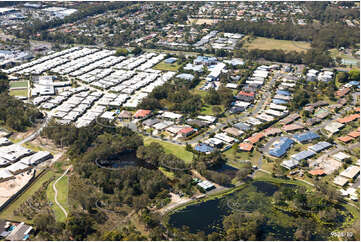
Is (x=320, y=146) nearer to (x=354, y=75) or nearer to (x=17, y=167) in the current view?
(x=354, y=75)

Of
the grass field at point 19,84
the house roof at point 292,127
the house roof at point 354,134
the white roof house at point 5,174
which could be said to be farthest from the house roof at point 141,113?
the house roof at point 354,134

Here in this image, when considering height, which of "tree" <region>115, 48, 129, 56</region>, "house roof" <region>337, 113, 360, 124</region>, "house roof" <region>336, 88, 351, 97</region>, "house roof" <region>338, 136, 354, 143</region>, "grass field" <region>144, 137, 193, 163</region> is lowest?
"grass field" <region>144, 137, 193, 163</region>

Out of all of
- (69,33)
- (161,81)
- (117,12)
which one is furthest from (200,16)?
(161,81)

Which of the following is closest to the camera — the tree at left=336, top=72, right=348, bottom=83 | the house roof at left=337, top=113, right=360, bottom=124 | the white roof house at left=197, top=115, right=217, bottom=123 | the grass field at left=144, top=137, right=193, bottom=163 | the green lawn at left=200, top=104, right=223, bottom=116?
the grass field at left=144, top=137, right=193, bottom=163

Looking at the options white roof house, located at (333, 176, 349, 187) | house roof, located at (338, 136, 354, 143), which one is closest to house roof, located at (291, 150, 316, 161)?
white roof house, located at (333, 176, 349, 187)

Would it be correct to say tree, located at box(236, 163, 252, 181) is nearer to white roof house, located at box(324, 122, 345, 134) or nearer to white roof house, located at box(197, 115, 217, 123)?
white roof house, located at box(197, 115, 217, 123)

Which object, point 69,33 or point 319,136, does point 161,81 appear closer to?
point 319,136

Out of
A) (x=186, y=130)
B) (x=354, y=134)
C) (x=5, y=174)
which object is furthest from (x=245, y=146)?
(x=5, y=174)
